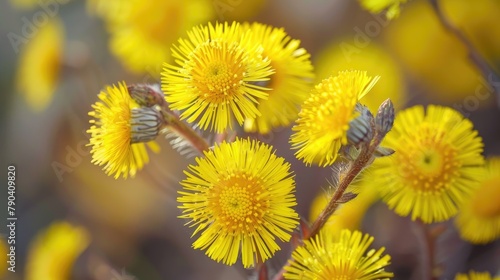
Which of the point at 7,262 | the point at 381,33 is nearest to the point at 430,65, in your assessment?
the point at 381,33

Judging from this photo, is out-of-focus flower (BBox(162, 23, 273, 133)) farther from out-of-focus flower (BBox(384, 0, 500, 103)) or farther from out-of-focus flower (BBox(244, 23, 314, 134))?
out-of-focus flower (BBox(384, 0, 500, 103))

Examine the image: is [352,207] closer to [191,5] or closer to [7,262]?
[191,5]

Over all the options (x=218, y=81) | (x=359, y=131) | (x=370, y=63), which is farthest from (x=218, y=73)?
(x=370, y=63)

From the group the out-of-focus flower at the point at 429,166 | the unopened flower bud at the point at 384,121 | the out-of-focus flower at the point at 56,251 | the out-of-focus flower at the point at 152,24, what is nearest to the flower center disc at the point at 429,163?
the out-of-focus flower at the point at 429,166

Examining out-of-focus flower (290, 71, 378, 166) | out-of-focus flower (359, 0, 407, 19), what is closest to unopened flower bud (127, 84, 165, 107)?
out-of-focus flower (290, 71, 378, 166)

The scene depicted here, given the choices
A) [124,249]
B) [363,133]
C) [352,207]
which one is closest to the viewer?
[363,133]

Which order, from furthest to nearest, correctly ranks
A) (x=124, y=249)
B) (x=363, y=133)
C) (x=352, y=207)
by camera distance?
(x=124, y=249), (x=352, y=207), (x=363, y=133)

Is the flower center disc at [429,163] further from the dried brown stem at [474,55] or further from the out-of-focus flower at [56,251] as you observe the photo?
the out-of-focus flower at [56,251]
